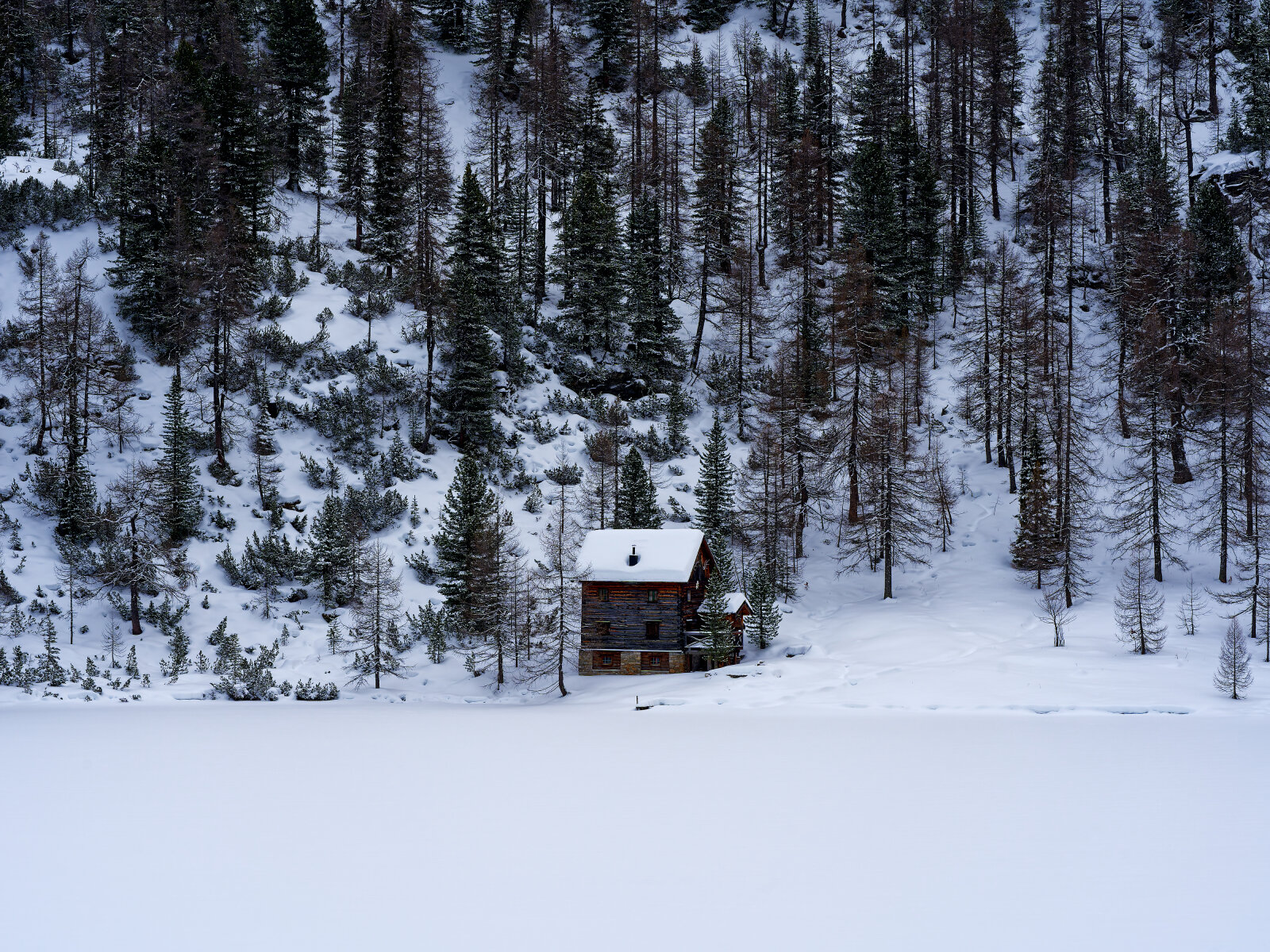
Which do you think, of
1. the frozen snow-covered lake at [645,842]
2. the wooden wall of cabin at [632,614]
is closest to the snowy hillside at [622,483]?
the frozen snow-covered lake at [645,842]

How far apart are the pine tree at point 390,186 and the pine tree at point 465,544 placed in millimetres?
22731

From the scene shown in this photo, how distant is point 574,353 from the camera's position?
48.5 m

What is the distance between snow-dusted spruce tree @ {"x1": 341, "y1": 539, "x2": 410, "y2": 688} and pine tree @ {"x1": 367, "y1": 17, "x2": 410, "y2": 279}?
2398 cm

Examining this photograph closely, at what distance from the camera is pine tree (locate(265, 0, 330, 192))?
53938mm

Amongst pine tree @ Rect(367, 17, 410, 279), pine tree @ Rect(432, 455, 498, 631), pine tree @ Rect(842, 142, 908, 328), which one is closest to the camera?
pine tree @ Rect(432, 455, 498, 631)

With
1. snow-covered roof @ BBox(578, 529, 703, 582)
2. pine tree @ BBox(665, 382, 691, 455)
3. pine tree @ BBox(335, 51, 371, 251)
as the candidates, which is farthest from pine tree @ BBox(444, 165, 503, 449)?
pine tree @ BBox(335, 51, 371, 251)

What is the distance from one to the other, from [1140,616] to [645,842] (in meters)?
23.3

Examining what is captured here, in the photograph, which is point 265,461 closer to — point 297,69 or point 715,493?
point 715,493

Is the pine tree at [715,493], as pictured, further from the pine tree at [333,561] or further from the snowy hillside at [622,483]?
the pine tree at [333,561]

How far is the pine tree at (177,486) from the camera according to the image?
106 feet

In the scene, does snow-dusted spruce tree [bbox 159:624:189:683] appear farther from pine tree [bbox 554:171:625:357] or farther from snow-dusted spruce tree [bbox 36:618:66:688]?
pine tree [bbox 554:171:625:357]

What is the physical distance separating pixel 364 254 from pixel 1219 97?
68036 millimetres

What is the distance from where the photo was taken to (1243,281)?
4212cm

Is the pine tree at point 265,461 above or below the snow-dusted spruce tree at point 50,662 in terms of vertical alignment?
above
